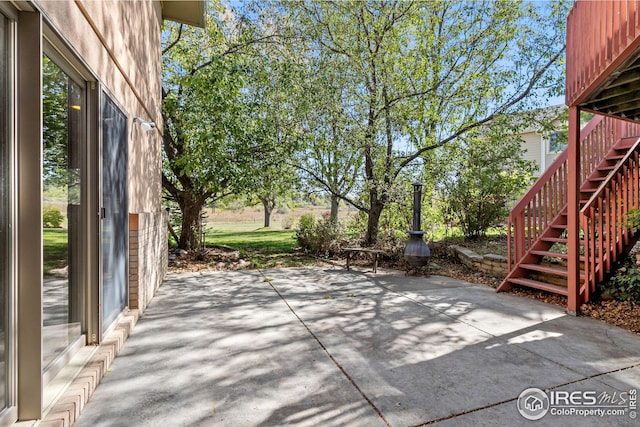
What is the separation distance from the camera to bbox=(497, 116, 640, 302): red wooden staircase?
4844 mm

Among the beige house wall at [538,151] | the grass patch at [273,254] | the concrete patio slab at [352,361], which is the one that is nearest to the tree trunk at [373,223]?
the grass patch at [273,254]

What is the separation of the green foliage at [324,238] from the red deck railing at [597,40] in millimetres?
5958

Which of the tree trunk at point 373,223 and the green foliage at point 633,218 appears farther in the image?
the tree trunk at point 373,223

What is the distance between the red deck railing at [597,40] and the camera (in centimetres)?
316

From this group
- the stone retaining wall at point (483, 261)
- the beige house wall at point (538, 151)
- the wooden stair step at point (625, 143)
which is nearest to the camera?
the wooden stair step at point (625, 143)

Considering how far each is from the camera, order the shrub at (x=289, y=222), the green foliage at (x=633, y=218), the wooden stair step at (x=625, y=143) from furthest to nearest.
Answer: the shrub at (x=289, y=222) → the wooden stair step at (x=625, y=143) → the green foliage at (x=633, y=218)

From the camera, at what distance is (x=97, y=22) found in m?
2.93

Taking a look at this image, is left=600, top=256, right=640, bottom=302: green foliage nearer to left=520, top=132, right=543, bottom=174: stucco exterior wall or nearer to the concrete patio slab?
the concrete patio slab

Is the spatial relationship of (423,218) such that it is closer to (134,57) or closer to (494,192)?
(494,192)

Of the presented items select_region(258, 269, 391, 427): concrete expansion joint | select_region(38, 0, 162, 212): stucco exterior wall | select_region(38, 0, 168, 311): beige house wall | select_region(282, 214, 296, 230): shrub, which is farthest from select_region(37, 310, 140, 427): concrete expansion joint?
select_region(282, 214, 296, 230): shrub

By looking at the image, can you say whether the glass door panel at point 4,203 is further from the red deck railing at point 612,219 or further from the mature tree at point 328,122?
the mature tree at point 328,122

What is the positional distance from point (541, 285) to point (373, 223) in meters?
4.29

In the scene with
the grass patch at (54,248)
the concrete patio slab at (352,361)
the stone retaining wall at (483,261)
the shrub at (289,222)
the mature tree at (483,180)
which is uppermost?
the mature tree at (483,180)

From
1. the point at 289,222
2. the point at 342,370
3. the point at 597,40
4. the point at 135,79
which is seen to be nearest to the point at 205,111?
the point at 135,79
